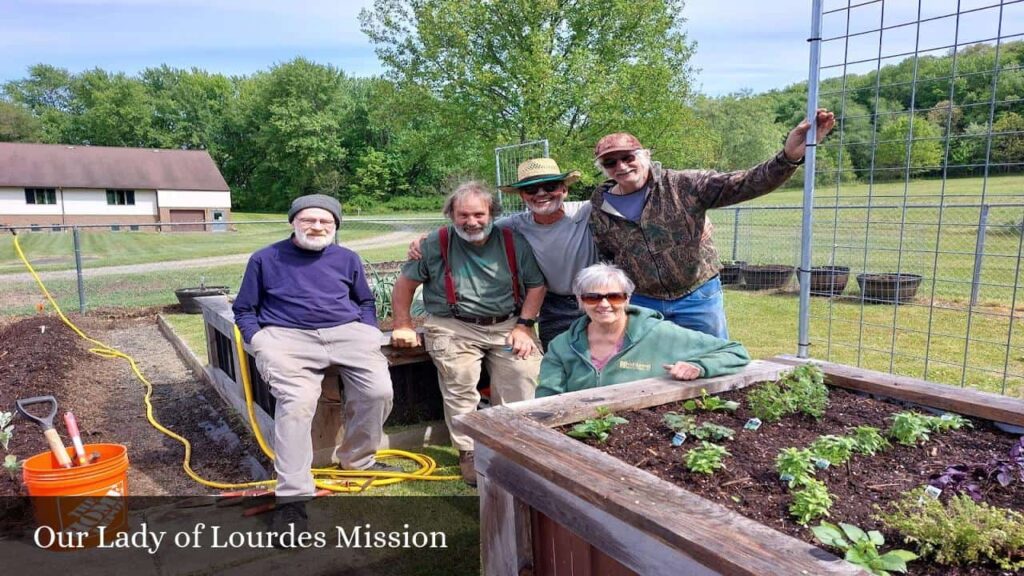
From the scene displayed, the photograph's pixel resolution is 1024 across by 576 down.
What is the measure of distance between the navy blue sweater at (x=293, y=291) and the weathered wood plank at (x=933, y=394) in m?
2.33

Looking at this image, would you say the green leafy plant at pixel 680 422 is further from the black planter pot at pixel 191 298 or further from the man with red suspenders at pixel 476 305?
the black planter pot at pixel 191 298

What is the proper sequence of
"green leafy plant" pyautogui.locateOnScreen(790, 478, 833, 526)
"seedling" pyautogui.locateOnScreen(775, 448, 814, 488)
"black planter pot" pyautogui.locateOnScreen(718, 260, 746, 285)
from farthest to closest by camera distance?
"black planter pot" pyautogui.locateOnScreen(718, 260, 746, 285) → "seedling" pyautogui.locateOnScreen(775, 448, 814, 488) → "green leafy plant" pyautogui.locateOnScreen(790, 478, 833, 526)

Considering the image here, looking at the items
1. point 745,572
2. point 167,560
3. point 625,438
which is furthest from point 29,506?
point 745,572

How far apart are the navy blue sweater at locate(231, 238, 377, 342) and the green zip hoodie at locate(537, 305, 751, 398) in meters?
1.40

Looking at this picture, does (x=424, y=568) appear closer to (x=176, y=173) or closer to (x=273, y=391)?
(x=273, y=391)

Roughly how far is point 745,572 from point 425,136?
52.1 ft

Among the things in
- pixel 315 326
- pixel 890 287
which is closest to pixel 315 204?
pixel 315 326

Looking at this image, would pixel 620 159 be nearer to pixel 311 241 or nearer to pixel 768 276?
pixel 311 241

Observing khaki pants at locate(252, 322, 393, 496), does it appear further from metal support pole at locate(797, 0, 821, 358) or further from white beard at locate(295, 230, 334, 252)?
metal support pole at locate(797, 0, 821, 358)

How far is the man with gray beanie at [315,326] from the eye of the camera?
3.14 meters

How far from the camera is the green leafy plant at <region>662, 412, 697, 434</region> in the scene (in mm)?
1929

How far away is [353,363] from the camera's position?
128 inches

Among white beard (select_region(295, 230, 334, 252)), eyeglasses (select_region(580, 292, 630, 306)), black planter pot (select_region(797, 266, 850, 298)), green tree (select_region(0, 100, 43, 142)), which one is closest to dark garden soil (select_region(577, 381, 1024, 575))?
eyeglasses (select_region(580, 292, 630, 306))

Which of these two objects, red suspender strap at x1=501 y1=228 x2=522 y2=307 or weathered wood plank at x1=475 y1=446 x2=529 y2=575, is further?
red suspender strap at x1=501 y1=228 x2=522 y2=307
